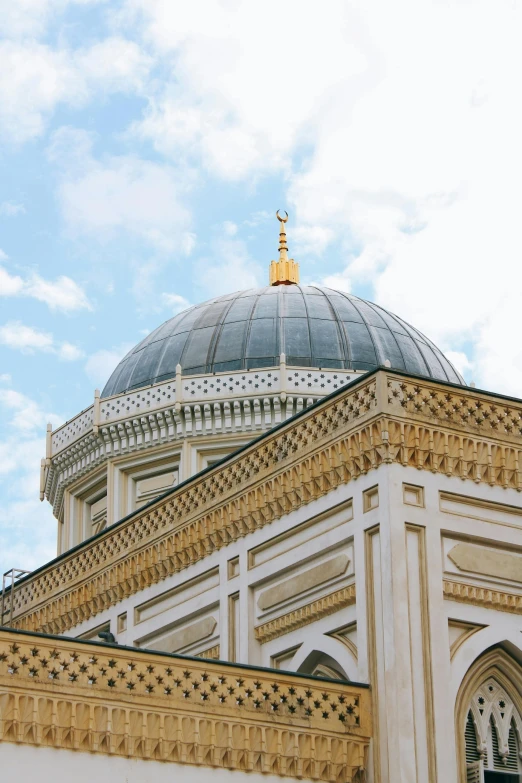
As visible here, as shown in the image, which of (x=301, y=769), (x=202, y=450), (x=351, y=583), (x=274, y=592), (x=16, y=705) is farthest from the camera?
(x=202, y=450)

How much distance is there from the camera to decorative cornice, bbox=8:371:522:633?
51.5 feet

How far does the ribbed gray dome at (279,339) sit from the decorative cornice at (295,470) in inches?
191

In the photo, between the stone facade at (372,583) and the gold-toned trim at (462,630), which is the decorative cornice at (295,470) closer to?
the stone facade at (372,583)

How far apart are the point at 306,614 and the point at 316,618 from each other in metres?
0.14

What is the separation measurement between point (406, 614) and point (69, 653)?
11.1 ft

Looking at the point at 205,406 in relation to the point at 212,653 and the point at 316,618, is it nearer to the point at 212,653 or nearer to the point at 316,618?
the point at 212,653

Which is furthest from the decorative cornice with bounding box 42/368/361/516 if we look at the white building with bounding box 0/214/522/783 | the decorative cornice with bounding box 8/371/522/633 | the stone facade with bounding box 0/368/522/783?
the stone facade with bounding box 0/368/522/783

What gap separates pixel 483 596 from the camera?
1557 centimetres

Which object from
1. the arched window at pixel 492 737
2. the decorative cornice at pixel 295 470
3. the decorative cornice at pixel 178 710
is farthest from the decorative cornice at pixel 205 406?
the decorative cornice at pixel 178 710

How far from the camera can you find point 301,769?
576 inches

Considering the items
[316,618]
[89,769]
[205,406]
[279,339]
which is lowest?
[89,769]

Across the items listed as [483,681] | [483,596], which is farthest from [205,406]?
[483,681]

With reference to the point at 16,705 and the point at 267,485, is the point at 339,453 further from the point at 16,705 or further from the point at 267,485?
the point at 16,705

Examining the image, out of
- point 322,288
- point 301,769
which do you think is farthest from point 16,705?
point 322,288
